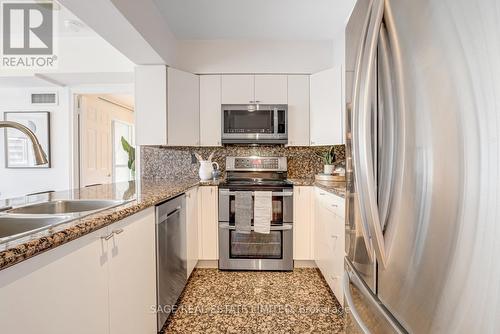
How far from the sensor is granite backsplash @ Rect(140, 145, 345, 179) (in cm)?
320

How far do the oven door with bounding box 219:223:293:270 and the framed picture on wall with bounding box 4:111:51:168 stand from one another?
246 cm

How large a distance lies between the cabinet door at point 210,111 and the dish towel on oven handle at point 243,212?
743 millimetres

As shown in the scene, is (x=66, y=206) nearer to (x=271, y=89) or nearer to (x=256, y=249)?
(x=256, y=249)

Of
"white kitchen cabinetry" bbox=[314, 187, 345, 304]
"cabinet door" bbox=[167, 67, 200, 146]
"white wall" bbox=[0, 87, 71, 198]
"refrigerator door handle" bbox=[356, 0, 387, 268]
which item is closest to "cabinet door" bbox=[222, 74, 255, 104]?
"cabinet door" bbox=[167, 67, 200, 146]

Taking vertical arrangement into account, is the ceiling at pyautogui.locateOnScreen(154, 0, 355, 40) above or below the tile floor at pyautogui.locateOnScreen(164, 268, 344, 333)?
above

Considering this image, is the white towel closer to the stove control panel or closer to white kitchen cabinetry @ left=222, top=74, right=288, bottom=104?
the stove control panel

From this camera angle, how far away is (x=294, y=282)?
240 cm

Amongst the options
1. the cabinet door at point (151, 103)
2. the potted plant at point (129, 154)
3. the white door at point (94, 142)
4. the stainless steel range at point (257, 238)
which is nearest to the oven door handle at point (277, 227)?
the stainless steel range at point (257, 238)

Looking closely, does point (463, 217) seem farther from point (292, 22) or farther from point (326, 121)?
point (292, 22)

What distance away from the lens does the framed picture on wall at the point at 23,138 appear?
3.20 m

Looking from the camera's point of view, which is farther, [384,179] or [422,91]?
[384,179]

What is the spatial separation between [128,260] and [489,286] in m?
1.25

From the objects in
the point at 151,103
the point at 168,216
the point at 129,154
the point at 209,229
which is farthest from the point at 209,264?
the point at 129,154

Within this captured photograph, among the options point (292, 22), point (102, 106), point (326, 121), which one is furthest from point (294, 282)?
point (102, 106)
